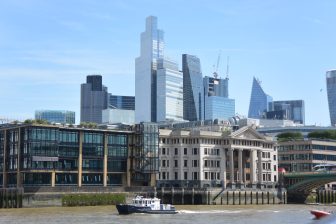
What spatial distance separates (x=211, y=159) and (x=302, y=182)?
23067 millimetres

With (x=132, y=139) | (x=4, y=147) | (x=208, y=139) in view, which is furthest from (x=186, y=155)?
(x=4, y=147)

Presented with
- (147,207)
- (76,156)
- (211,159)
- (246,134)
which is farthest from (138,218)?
(246,134)

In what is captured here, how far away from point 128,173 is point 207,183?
22891 mm

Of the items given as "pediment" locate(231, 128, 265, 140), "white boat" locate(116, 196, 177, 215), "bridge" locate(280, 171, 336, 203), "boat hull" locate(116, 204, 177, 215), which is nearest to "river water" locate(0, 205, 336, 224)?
"boat hull" locate(116, 204, 177, 215)

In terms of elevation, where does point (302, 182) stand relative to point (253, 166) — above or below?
below

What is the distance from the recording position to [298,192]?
526ft

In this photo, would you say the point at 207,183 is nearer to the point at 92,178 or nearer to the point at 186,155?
the point at 186,155

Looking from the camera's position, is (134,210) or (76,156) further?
(76,156)

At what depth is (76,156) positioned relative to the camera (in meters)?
133

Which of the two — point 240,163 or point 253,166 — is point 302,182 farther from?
point 240,163

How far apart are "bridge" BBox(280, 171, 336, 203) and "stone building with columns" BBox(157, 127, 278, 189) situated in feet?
19.8

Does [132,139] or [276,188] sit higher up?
[132,139]

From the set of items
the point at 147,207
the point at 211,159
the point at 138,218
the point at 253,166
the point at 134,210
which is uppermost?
the point at 211,159

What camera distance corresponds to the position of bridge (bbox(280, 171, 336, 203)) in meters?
152
